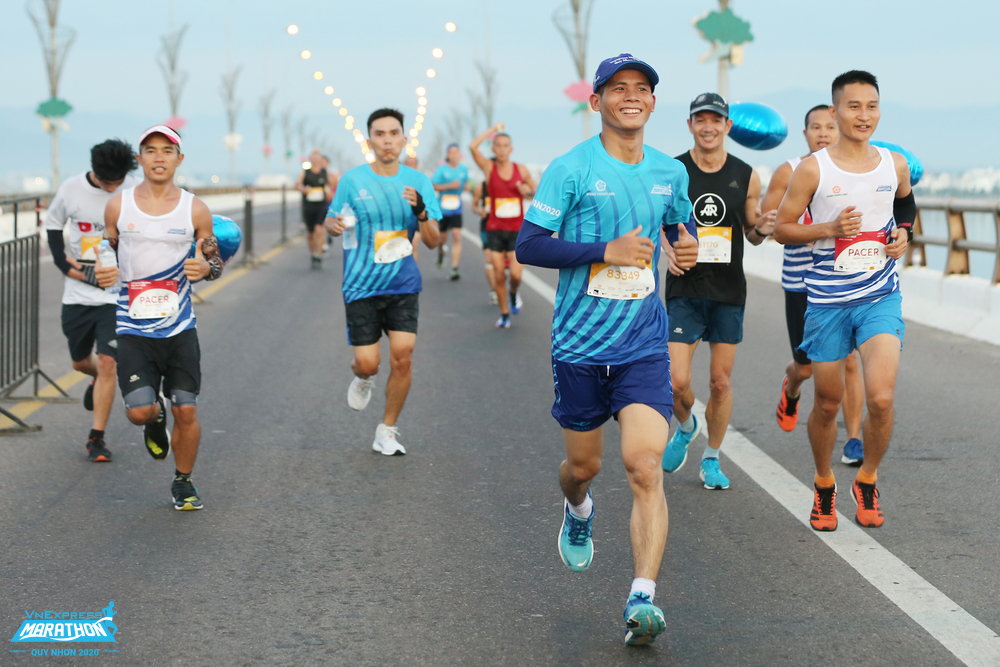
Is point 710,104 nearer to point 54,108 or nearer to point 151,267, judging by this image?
point 151,267

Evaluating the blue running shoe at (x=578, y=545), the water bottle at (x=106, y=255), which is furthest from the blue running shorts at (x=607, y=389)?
the water bottle at (x=106, y=255)

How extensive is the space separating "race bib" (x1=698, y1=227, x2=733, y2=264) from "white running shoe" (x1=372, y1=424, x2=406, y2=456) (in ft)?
7.06

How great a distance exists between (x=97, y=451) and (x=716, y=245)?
3.72 metres

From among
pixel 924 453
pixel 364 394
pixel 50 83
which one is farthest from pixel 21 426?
pixel 50 83

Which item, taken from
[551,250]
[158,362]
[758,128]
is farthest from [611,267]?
[758,128]

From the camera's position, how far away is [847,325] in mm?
5781

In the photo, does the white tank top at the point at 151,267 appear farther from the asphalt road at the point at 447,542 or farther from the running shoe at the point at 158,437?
the asphalt road at the point at 447,542

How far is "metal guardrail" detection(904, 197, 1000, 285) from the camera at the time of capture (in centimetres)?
1248

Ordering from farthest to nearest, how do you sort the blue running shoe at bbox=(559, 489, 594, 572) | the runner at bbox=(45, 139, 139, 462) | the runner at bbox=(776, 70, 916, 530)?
the runner at bbox=(45, 139, 139, 462), the runner at bbox=(776, 70, 916, 530), the blue running shoe at bbox=(559, 489, 594, 572)

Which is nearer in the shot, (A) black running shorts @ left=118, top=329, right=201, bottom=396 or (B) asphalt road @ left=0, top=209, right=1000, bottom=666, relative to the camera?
(B) asphalt road @ left=0, top=209, right=1000, bottom=666

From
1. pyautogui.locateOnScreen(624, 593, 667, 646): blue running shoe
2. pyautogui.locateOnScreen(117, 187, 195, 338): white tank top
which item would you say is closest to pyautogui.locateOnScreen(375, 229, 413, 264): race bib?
pyautogui.locateOnScreen(117, 187, 195, 338): white tank top

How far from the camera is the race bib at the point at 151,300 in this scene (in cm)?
609

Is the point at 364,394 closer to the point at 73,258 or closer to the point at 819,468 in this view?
the point at 73,258

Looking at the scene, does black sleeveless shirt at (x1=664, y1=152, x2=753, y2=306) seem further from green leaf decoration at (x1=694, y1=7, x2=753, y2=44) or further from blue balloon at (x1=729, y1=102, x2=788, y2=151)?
green leaf decoration at (x1=694, y1=7, x2=753, y2=44)
